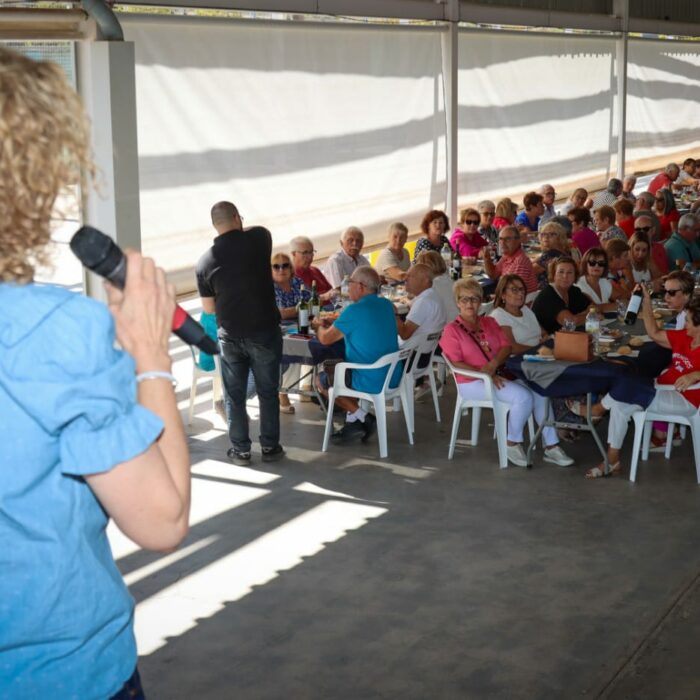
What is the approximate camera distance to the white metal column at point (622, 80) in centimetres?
1872

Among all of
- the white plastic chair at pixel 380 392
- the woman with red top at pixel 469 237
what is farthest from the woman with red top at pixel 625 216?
the white plastic chair at pixel 380 392

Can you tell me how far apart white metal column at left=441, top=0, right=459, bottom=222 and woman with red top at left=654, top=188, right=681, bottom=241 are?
2.43 m

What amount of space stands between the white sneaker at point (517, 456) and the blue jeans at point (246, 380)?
5.07 feet

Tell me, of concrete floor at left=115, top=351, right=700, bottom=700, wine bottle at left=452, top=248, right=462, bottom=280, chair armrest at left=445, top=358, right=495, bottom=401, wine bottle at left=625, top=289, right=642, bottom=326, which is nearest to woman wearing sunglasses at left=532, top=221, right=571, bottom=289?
wine bottle at left=452, top=248, right=462, bottom=280

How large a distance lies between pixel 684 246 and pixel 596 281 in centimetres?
285

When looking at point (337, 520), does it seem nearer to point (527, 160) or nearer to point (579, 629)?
point (579, 629)

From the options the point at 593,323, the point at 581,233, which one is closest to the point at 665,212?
the point at 581,233

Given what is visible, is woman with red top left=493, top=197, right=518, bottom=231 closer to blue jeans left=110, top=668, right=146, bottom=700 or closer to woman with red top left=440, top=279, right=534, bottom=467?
woman with red top left=440, top=279, right=534, bottom=467

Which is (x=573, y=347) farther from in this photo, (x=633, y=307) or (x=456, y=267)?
(x=456, y=267)

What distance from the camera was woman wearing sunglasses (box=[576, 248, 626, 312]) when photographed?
358 inches

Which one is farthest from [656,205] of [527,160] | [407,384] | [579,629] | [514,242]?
[579,629]

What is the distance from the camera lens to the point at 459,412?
7.59m

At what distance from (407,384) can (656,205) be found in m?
6.89

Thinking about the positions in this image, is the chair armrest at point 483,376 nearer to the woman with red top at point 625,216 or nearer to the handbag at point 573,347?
the handbag at point 573,347
